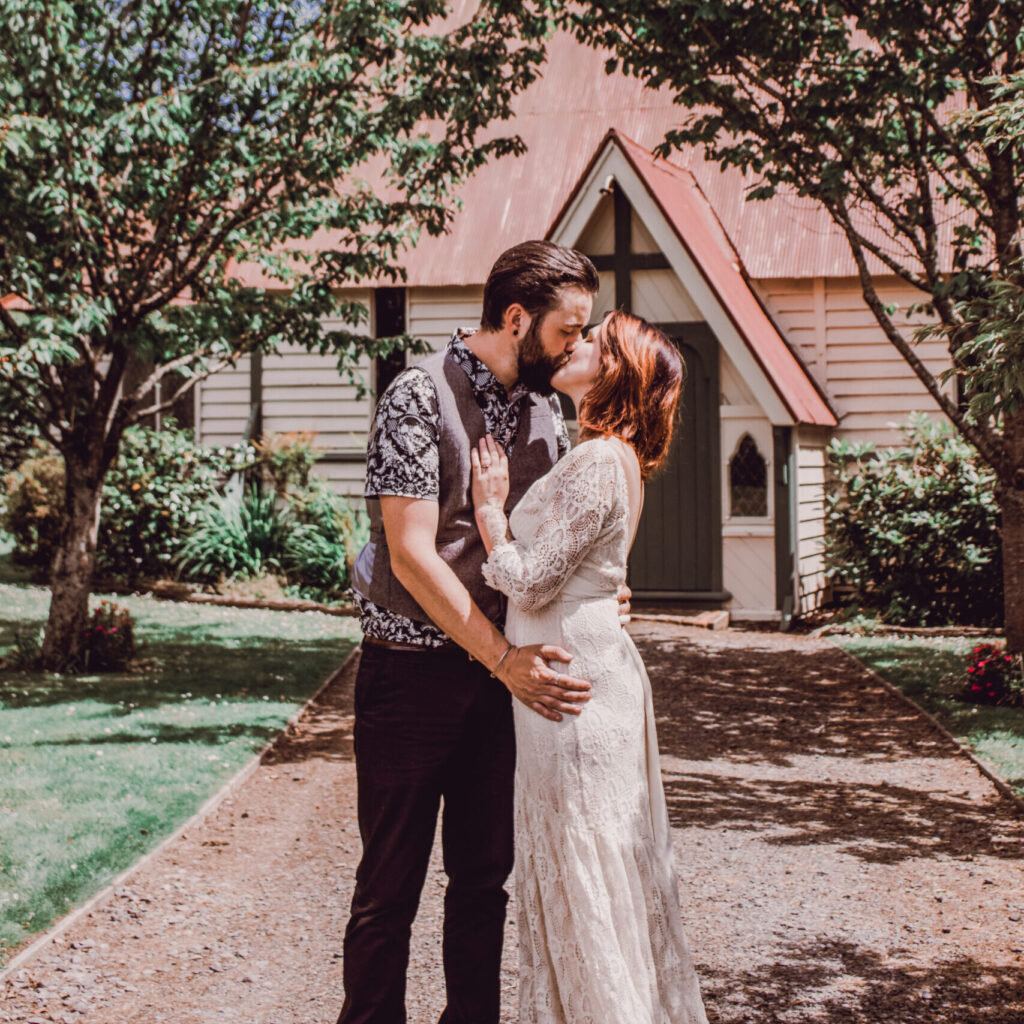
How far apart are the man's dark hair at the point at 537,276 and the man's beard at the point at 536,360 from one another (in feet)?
0.17

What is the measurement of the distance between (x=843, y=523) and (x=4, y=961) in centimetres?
1105

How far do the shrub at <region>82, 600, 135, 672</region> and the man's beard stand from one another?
7.70 metres

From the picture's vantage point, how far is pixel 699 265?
1302 centimetres

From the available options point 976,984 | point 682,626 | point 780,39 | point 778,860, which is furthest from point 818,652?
point 976,984

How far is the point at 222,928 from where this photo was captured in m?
4.67

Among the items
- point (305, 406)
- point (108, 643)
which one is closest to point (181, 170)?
point (108, 643)

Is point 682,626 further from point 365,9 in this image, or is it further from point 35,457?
point 35,457

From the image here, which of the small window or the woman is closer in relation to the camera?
the woman

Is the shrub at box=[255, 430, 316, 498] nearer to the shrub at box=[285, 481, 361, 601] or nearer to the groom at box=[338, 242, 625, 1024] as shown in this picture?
the shrub at box=[285, 481, 361, 601]

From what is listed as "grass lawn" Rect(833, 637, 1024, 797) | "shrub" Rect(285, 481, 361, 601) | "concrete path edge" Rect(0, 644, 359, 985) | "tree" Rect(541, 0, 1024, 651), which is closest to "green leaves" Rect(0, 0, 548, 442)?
"tree" Rect(541, 0, 1024, 651)

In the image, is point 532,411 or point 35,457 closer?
point 532,411

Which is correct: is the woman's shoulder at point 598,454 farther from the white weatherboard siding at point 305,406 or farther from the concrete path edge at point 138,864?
the white weatherboard siding at point 305,406

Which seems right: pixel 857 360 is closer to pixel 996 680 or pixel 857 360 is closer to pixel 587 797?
pixel 996 680

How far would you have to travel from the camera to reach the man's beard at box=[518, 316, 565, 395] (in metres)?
3.10
